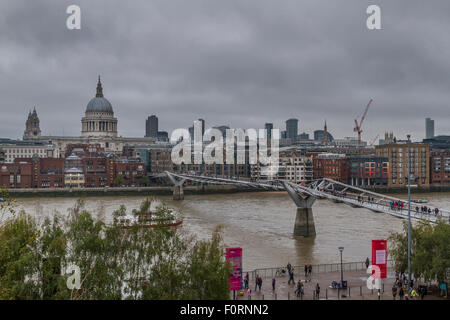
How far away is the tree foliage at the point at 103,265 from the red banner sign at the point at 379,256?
596cm

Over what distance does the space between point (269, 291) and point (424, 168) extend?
71188 millimetres

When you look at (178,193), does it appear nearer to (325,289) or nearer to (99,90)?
(325,289)

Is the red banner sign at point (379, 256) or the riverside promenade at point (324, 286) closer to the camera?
the riverside promenade at point (324, 286)

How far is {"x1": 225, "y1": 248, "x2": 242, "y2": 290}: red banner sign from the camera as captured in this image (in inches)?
589

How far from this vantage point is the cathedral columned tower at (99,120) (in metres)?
120

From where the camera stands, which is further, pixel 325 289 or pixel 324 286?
pixel 324 286

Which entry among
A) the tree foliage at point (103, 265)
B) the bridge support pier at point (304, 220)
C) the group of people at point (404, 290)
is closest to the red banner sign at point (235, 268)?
the tree foliage at point (103, 265)

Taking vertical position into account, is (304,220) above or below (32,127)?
below

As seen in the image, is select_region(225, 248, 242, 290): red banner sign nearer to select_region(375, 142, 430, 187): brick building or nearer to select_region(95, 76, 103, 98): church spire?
select_region(375, 142, 430, 187): brick building

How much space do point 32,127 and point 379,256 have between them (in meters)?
118

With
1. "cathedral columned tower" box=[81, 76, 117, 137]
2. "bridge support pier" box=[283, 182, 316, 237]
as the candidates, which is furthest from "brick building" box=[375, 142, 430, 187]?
"cathedral columned tower" box=[81, 76, 117, 137]

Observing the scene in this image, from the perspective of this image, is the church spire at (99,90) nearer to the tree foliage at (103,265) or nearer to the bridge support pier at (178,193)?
the bridge support pier at (178,193)

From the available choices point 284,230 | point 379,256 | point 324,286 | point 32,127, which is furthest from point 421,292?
point 32,127

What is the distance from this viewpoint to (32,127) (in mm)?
123312
